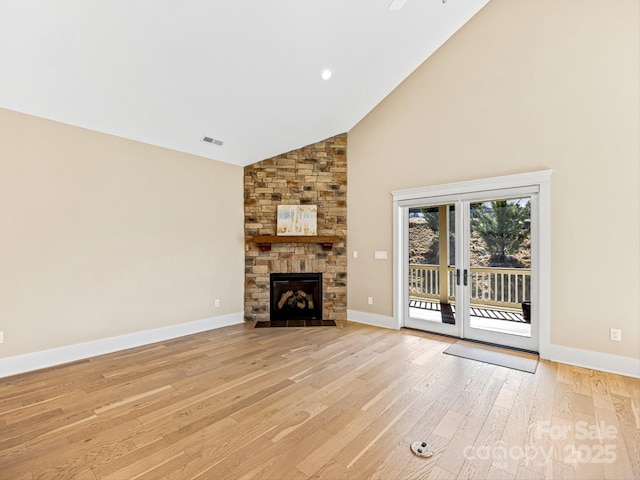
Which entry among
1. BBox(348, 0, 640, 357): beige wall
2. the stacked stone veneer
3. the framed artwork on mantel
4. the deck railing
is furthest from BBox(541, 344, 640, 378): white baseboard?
the framed artwork on mantel

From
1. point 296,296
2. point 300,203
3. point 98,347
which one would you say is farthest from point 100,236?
point 296,296

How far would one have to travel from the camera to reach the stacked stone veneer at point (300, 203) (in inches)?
201

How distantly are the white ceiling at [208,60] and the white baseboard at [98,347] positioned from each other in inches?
102

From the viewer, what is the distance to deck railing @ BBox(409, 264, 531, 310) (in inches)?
146

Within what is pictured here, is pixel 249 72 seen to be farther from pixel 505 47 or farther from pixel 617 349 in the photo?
pixel 617 349

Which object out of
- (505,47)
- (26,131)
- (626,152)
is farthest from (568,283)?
(26,131)

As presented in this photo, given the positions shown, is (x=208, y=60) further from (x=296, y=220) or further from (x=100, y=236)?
(x=296, y=220)

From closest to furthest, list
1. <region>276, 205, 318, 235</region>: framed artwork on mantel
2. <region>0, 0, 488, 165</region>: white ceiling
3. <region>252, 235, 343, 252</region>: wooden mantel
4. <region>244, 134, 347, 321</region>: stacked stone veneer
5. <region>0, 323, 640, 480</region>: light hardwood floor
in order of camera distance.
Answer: <region>0, 323, 640, 480</region>: light hardwood floor < <region>0, 0, 488, 165</region>: white ceiling < <region>252, 235, 343, 252</region>: wooden mantel < <region>276, 205, 318, 235</region>: framed artwork on mantel < <region>244, 134, 347, 321</region>: stacked stone veneer

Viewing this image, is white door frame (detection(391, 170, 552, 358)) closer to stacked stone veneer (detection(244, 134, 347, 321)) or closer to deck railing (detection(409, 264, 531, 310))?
deck railing (detection(409, 264, 531, 310))

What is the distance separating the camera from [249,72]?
3.36m

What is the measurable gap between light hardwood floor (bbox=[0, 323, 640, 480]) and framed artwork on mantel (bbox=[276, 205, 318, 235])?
83.5 inches

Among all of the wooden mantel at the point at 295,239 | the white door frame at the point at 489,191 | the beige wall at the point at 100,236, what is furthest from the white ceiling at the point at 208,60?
the white door frame at the point at 489,191

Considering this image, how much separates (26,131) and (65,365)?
2569mm

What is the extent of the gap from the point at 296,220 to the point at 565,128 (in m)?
3.71
